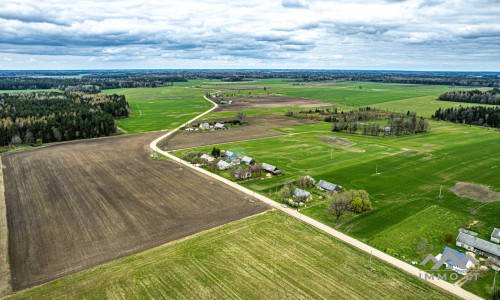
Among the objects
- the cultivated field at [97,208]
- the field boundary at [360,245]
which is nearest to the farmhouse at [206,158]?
the cultivated field at [97,208]

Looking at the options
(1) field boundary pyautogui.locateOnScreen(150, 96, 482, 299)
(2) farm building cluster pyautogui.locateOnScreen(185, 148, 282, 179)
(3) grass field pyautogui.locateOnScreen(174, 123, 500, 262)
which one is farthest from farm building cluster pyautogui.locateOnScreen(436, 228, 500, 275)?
(2) farm building cluster pyautogui.locateOnScreen(185, 148, 282, 179)

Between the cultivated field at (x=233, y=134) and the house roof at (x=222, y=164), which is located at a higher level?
the cultivated field at (x=233, y=134)

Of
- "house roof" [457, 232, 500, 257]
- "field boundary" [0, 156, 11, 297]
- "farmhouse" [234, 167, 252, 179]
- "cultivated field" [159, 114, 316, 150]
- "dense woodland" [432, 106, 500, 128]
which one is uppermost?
"dense woodland" [432, 106, 500, 128]

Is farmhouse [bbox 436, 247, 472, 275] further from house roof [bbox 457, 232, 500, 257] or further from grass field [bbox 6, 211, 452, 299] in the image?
grass field [bbox 6, 211, 452, 299]

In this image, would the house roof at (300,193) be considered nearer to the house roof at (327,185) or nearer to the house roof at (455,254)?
the house roof at (327,185)

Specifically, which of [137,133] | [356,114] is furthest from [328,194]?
[356,114]

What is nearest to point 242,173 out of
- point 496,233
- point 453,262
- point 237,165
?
point 237,165
